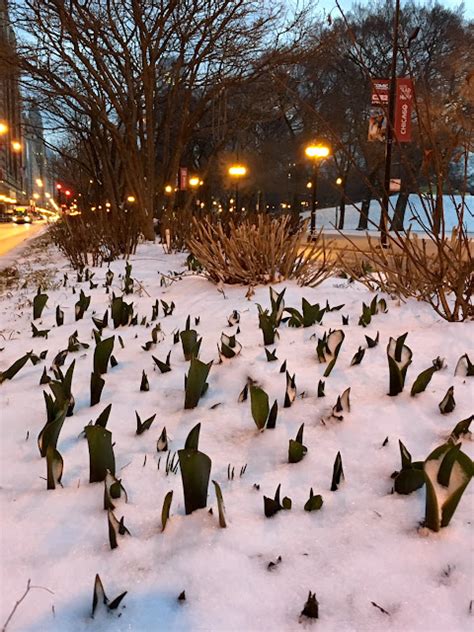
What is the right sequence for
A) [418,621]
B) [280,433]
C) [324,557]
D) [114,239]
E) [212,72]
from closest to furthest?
[418,621] → [324,557] → [280,433] → [114,239] → [212,72]

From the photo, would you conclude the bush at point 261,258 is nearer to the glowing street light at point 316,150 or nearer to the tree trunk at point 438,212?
the tree trunk at point 438,212

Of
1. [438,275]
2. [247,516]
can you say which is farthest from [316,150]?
[247,516]

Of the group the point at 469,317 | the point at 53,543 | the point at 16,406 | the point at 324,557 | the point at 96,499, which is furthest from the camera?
the point at 469,317

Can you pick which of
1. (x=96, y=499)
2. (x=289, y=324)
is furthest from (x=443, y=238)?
(x=96, y=499)

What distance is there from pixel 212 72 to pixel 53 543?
13.8 m

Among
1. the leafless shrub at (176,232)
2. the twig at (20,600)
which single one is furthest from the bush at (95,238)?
the twig at (20,600)

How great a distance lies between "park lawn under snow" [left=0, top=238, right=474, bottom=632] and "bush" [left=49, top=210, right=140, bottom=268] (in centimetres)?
599

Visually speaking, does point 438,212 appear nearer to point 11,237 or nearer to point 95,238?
point 95,238

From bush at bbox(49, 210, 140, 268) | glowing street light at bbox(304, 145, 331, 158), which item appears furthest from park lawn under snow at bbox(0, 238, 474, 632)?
glowing street light at bbox(304, 145, 331, 158)

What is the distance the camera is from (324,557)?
1.49 m

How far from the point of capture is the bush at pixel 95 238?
28.9 feet

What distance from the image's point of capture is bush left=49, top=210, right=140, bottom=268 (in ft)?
28.9

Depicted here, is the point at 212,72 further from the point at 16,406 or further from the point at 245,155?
Result: the point at 245,155

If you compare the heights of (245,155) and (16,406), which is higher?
(245,155)
